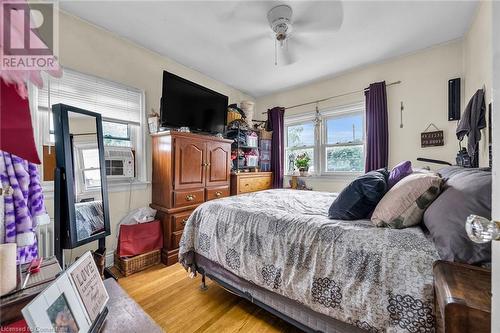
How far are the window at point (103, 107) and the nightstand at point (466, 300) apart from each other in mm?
2124

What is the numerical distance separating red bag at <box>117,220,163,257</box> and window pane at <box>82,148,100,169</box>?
0.90 meters

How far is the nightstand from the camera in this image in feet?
1.75

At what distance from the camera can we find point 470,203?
841 mm

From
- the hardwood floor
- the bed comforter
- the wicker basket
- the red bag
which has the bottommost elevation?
the hardwood floor

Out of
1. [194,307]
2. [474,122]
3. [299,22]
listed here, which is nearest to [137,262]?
[194,307]

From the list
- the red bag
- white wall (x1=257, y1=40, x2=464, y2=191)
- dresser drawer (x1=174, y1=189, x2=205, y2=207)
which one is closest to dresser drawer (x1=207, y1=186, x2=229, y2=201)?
dresser drawer (x1=174, y1=189, x2=205, y2=207)

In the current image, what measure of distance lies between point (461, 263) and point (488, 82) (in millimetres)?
1876

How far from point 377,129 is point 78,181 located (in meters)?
3.48

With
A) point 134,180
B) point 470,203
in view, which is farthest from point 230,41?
point 470,203

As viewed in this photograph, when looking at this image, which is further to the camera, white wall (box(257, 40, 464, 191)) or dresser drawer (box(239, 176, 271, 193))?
dresser drawer (box(239, 176, 271, 193))

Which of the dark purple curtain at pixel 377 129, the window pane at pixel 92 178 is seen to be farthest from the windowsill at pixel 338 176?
the window pane at pixel 92 178

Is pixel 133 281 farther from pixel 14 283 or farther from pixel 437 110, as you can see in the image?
pixel 437 110

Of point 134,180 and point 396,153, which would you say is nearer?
point 134,180

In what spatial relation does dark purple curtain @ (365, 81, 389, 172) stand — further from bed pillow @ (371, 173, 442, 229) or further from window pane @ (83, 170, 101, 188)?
window pane @ (83, 170, 101, 188)
